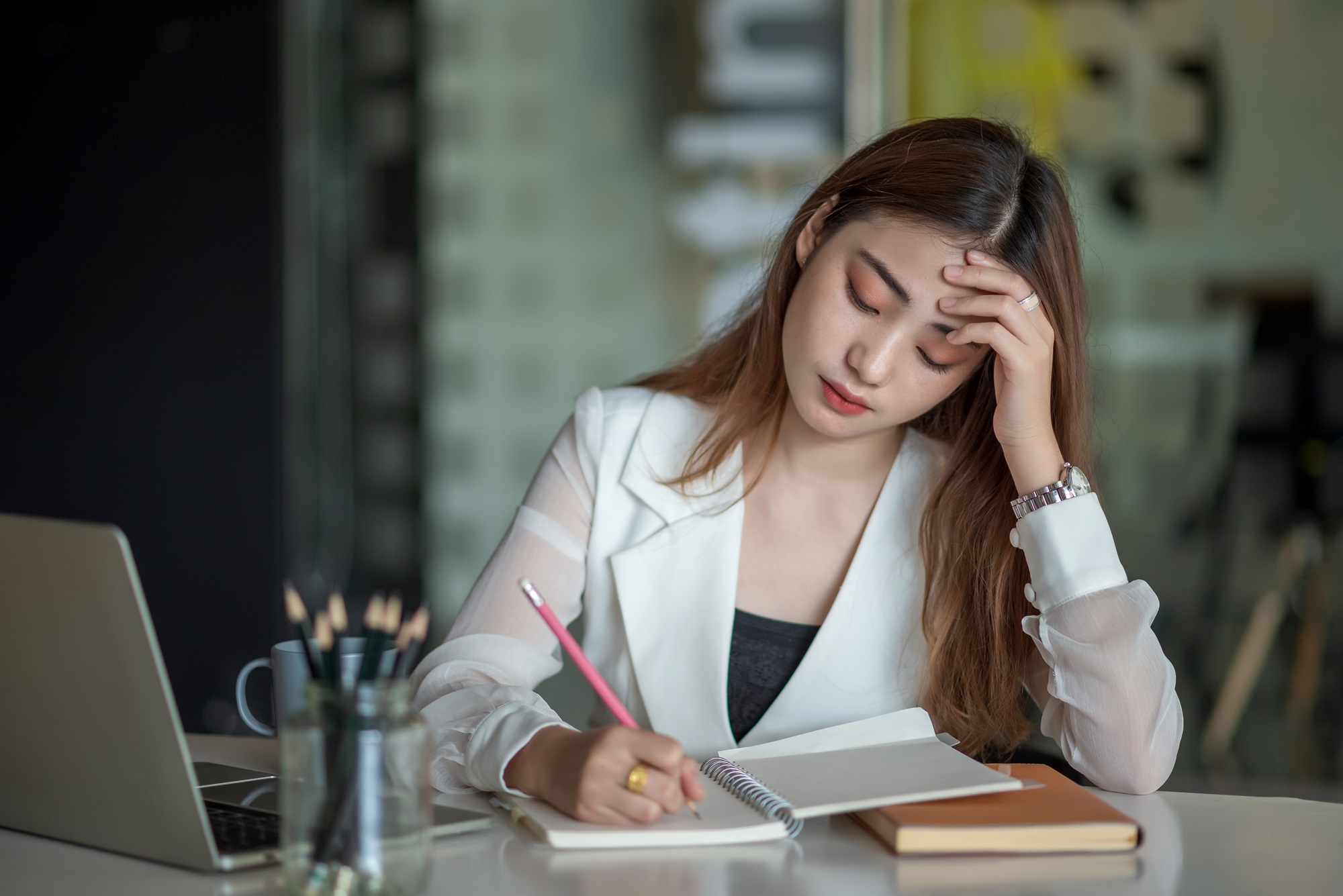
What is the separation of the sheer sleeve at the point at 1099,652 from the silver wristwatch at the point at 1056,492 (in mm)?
24

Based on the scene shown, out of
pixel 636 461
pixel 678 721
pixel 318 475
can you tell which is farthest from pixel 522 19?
pixel 678 721

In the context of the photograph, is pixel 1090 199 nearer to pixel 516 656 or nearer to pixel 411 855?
pixel 516 656

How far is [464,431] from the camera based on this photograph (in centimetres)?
383

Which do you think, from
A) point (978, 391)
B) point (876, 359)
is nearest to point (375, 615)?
point (876, 359)

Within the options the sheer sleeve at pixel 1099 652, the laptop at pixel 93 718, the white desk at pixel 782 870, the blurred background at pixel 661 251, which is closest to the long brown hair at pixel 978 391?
the sheer sleeve at pixel 1099 652

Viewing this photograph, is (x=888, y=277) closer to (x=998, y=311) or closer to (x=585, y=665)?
A: (x=998, y=311)

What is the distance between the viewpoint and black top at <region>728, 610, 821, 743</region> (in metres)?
1.49

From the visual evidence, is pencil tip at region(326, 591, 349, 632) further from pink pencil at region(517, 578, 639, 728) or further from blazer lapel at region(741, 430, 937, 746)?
blazer lapel at region(741, 430, 937, 746)

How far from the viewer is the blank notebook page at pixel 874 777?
949 millimetres

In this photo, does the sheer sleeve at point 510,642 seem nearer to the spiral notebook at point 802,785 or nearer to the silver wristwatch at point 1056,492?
the spiral notebook at point 802,785

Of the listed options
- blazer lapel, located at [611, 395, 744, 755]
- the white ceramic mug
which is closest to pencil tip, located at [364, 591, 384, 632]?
the white ceramic mug

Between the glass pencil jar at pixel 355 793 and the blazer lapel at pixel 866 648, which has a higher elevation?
the glass pencil jar at pixel 355 793

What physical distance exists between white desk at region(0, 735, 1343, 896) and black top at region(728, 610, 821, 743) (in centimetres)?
49

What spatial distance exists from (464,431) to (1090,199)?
2.05 metres
